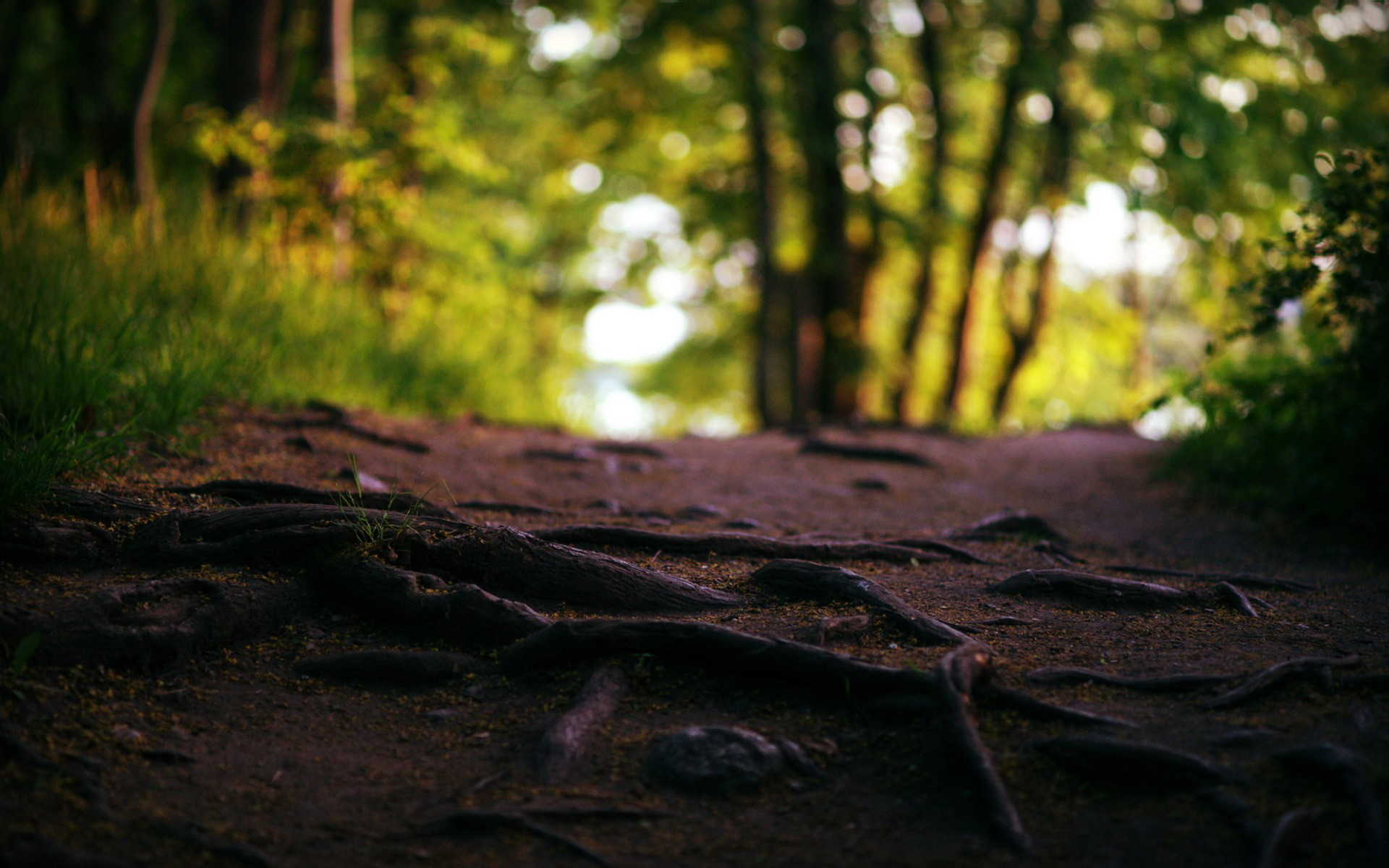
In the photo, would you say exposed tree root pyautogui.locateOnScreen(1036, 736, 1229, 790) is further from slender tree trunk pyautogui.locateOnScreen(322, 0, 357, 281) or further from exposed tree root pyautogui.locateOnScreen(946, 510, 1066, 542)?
slender tree trunk pyautogui.locateOnScreen(322, 0, 357, 281)

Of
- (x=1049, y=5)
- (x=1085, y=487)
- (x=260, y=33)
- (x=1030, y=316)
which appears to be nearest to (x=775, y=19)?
(x=1049, y=5)

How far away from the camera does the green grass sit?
4.75 m

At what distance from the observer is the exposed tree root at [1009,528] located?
5805mm

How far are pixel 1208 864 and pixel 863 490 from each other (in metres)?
4.69

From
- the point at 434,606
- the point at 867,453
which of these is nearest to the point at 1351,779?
the point at 434,606

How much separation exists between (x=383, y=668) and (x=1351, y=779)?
3.04 m

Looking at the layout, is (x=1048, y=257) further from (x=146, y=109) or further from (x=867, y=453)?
(x=146, y=109)

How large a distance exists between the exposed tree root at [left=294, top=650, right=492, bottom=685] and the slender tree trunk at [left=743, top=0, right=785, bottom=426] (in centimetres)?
971

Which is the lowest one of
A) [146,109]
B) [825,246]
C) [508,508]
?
[508,508]

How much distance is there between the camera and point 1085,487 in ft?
25.2

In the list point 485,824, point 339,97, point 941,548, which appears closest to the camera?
point 485,824

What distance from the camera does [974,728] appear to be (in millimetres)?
3082

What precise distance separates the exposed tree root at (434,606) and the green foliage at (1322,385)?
4.55 meters

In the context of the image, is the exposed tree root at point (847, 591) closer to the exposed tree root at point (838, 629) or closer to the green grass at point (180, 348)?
the exposed tree root at point (838, 629)
